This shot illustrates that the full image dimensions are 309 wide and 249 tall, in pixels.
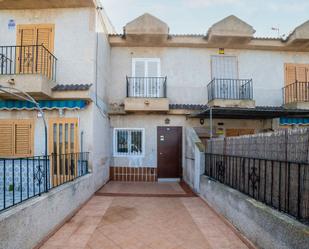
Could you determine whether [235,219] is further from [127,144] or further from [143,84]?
[143,84]

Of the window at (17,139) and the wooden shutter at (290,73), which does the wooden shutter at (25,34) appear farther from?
the wooden shutter at (290,73)

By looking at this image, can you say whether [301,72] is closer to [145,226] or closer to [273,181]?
[273,181]

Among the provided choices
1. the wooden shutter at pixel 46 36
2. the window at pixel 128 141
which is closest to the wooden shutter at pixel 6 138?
the wooden shutter at pixel 46 36

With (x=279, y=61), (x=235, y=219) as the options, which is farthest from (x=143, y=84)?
(x=235, y=219)

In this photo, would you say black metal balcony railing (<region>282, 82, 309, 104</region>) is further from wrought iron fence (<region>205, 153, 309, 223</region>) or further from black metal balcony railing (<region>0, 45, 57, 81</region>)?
black metal balcony railing (<region>0, 45, 57, 81</region>)

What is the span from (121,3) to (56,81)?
212 inches

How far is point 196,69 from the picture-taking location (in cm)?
1312

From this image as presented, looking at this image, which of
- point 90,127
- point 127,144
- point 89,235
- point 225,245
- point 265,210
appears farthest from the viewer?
point 127,144

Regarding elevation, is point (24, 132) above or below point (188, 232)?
above

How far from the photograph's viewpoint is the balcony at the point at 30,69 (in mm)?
8508

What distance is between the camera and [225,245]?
200 inches

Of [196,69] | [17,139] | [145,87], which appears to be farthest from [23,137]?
[196,69]

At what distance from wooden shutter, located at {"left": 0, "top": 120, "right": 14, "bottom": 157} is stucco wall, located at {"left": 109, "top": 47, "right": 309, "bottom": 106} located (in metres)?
4.88

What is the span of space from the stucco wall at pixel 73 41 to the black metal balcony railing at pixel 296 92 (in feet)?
34.9
